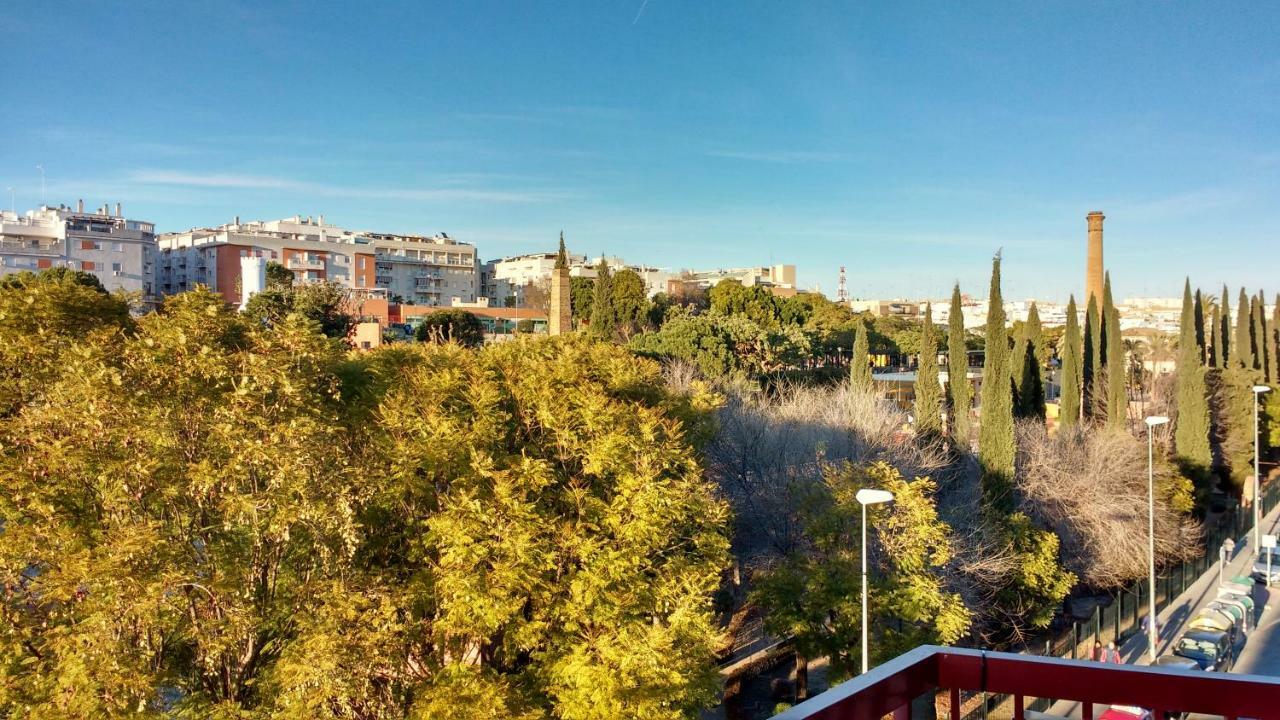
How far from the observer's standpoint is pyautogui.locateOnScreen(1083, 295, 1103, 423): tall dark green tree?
3428 centimetres

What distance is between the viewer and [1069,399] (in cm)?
3019

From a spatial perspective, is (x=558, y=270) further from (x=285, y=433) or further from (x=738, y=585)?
(x=285, y=433)

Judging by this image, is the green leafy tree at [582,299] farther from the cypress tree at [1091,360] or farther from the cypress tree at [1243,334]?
the cypress tree at [1243,334]

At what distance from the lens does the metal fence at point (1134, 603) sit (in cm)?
1812

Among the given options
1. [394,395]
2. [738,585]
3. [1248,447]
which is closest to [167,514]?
[394,395]

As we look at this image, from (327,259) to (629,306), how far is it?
27.2m

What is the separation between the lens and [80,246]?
1997 inches

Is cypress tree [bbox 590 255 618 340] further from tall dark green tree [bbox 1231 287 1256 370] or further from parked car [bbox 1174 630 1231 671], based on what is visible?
tall dark green tree [bbox 1231 287 1256 370]

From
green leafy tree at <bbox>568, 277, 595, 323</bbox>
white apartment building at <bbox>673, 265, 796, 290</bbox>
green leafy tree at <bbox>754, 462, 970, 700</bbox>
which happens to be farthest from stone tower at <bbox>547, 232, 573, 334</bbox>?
white apartment building at <bbox>673, 265, 796, 290</bbox>

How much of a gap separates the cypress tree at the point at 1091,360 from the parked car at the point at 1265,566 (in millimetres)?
9335

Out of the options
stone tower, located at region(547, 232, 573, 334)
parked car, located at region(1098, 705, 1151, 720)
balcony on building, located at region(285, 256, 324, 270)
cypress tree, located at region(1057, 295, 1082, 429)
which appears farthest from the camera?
balcony on building, located at region(285, 256, 324, 270)

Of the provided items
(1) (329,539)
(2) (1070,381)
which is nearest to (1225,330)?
(2) (1070,381)

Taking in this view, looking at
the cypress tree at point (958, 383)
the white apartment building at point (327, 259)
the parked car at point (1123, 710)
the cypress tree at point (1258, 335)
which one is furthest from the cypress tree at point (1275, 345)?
the white apartment building at point (327, 259)

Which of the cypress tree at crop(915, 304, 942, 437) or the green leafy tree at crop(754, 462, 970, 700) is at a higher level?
the cypress tree at crop(915, 304, 942, 437)
